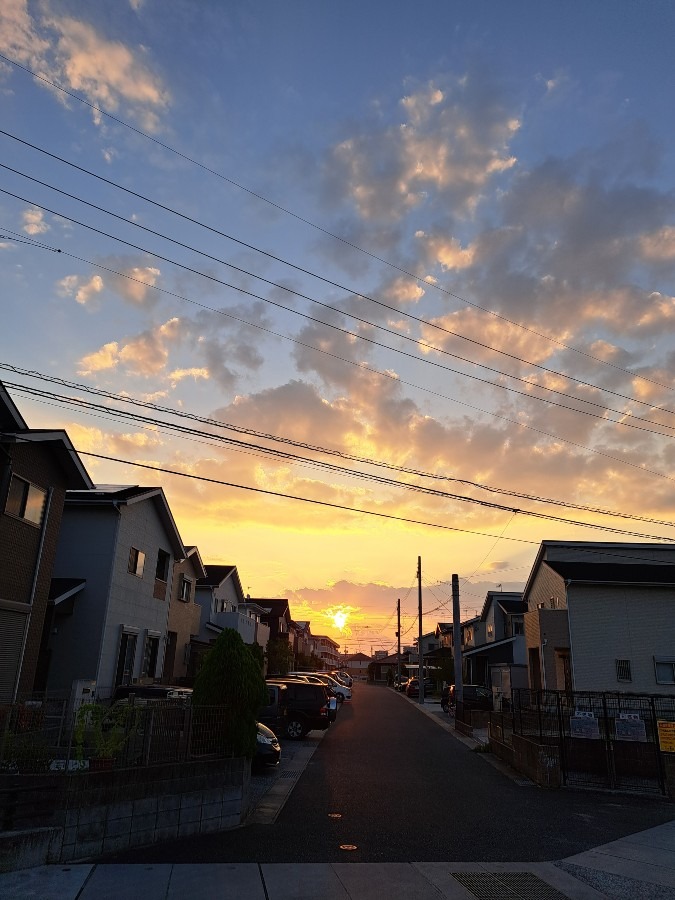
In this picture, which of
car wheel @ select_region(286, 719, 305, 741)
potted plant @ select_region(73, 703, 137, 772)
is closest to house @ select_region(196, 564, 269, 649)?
car wheel @ select_region(286, 719, 305, 741)

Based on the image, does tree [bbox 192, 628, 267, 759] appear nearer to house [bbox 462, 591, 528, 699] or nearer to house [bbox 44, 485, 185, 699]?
house [bbox 44, 485, 185, 699]

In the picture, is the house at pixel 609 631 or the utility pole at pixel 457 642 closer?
the house at pixel 609 631

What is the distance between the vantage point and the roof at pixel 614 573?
98.6 feet

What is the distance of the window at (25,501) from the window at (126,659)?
8.42 metres

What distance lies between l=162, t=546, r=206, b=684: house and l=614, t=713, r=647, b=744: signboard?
1970 centimetres

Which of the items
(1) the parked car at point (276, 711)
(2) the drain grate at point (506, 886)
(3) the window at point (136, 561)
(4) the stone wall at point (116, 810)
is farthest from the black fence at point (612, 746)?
(3) the window at point (136, 561)

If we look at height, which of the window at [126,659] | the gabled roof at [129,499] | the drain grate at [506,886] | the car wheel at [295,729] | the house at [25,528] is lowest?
the drain grate at [506,886]

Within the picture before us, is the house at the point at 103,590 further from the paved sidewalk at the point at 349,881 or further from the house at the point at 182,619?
the paved sidewalk at the point at 349,881

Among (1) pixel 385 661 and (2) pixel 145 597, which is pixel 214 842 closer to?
(2) pixel 145 597

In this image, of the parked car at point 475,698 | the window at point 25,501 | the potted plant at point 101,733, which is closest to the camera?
the potted plant at point 101,733

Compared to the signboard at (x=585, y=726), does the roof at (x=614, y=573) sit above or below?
above

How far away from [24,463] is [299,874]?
1195 centimetres

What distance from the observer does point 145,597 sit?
25734 millimetres

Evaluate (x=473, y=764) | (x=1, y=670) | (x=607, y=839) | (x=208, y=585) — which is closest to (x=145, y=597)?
(x=1, y=670)
